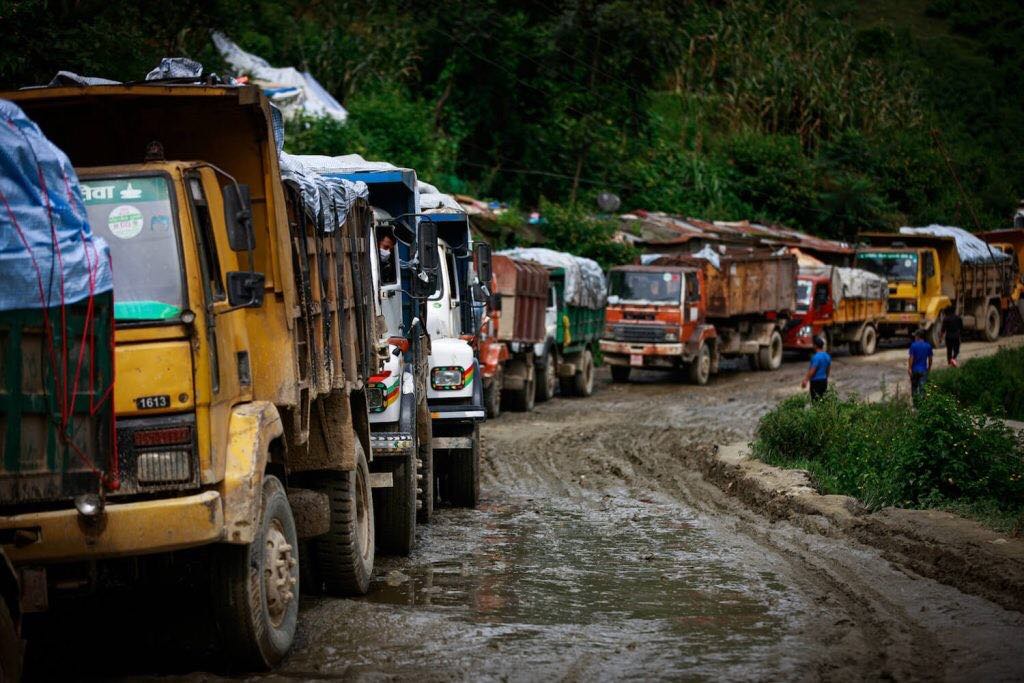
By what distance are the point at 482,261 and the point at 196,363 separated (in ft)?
27.7

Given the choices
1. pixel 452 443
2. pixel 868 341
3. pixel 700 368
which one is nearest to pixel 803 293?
pixel 868 341

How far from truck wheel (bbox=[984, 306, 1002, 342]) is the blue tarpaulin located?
37.6 meters

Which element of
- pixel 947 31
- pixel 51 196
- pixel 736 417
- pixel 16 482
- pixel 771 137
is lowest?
pixel 736 417

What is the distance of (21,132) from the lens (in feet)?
17.4

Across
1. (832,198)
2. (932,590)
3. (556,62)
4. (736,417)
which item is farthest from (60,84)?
(832,198)

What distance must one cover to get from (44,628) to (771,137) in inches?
1809

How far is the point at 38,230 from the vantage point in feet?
17.5

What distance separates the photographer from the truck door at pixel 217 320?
587 centimetres

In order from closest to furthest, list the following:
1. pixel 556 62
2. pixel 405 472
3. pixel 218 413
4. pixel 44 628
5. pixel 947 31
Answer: pixel 218 413 < pixel 44 628 < pixel 405 472 < pixel 556 62 < pixel 947 31

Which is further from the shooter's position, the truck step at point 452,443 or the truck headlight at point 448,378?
the truck headlight at point 448,378

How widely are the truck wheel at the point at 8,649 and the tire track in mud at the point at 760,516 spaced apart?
3908mm

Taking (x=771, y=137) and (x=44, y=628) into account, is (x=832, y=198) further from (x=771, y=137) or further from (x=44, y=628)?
(x=44, y=628)

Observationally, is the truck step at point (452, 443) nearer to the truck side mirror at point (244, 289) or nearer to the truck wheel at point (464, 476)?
the truck wheel at point (464, 476)

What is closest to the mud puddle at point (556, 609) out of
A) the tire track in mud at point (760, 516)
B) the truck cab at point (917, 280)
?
the tire track in mud at point (760, 516)
